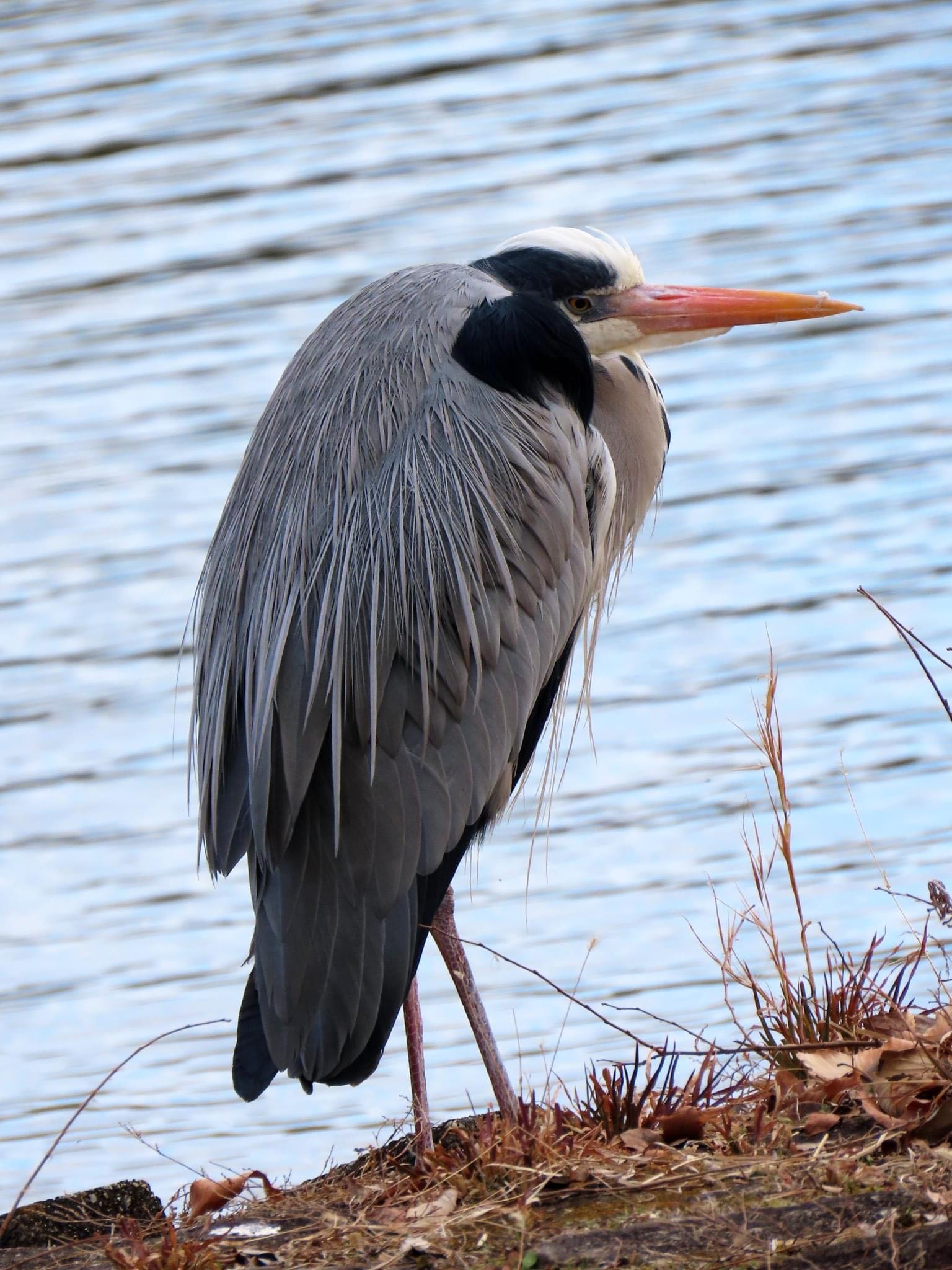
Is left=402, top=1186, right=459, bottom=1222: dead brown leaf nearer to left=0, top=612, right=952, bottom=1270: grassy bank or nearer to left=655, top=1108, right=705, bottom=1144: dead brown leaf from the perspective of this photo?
left=0, top=612, right=952, bottom=1270: grassy bank

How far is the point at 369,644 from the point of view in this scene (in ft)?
13.5

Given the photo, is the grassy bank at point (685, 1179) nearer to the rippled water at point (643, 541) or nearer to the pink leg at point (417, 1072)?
the pink leg at point (417, 1072)

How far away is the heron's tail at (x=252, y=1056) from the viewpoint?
383 cm

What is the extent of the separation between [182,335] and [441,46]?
6.25 metres

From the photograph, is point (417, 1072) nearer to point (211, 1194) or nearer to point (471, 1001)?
point (471, 1001)

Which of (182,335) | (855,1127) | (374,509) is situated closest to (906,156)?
(182,335)

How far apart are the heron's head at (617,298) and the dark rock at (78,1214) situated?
213 cm

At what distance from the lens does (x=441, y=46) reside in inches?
674

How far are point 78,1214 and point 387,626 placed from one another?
132 cm

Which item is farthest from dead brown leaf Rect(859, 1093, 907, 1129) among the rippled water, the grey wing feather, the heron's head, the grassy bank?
the heron's head

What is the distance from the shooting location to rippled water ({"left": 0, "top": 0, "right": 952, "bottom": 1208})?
19.7ft

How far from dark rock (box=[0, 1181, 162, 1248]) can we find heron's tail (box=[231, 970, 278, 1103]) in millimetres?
444

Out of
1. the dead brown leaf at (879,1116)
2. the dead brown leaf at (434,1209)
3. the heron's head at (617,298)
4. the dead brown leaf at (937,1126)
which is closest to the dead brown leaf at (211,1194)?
the dead brown leaf at (434,1209)

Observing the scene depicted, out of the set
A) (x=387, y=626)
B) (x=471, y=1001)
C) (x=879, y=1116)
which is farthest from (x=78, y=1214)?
(x=879, y=1116)
